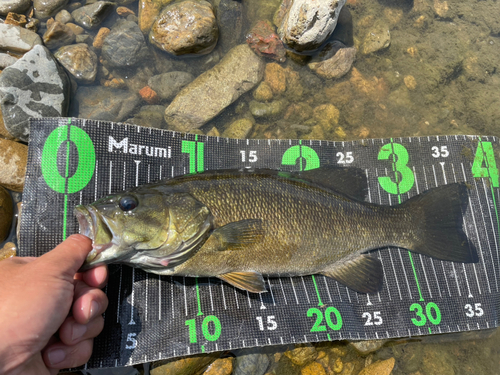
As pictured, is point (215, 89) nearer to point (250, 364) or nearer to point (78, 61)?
point (78, 61)

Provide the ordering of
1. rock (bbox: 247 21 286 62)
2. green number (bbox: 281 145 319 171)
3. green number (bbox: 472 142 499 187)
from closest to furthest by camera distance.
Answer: green number (bbox: 281 145 319 171) → green number (bbox: 472 142 499 187) → rock (bbox: 247 21 286 62)

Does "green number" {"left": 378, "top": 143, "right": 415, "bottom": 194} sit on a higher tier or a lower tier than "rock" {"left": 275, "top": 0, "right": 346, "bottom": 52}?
lower

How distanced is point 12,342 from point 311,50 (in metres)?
4.52

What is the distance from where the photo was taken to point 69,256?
221 cm

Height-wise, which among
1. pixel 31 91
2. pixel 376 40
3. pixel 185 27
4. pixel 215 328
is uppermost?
pixel 185 27

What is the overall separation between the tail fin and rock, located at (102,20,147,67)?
4.04 meters

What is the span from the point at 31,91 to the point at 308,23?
3.54 m

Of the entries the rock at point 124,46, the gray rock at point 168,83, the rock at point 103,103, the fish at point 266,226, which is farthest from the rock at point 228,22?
the fish at point 266,226

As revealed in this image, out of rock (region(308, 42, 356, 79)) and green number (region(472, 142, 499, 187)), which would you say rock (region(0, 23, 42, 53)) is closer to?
rock (region(308, 42, 356, 79))

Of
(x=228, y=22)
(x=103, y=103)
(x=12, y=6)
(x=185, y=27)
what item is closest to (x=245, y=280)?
(x=103, y=103)

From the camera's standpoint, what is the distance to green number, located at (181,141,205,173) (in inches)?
133

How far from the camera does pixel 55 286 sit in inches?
81.3

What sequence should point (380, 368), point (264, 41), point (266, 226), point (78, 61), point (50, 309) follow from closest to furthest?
point (50, 309)
point (266, 226)
point (380, 368)
point (78, 61)
point (264, 41)

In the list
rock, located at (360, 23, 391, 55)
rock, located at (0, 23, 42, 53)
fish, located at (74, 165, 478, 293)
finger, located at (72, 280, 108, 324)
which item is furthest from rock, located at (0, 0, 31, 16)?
rock, located at (360, 23, 391, 55)
